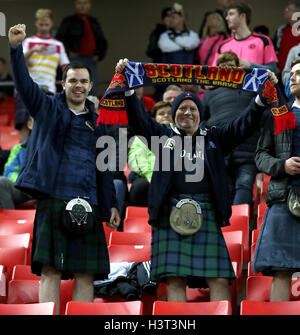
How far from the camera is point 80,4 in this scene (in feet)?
31.8

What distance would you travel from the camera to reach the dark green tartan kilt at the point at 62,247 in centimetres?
445

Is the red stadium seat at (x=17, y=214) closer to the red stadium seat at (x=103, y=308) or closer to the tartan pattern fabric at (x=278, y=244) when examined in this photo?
the red stadium seat at (x=103, y=308)

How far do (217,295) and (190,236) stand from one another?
379mm

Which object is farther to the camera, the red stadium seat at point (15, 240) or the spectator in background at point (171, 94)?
the spectator in background at point (171, 94)

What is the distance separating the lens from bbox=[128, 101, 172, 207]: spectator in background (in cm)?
644

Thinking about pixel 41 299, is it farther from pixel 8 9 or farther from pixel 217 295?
pixel 8 9

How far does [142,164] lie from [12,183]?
1197 millimetres

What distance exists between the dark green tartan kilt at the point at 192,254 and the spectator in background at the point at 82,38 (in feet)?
15.9

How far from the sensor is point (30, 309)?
4.24m

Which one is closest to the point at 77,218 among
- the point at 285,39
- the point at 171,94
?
the point at 171,94

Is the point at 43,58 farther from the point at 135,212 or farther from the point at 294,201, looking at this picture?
the point at 294,201

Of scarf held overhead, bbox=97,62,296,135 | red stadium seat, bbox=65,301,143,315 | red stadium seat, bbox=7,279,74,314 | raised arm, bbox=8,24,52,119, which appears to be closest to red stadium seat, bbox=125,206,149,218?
red stadium seat, bbox=7,279,74,314

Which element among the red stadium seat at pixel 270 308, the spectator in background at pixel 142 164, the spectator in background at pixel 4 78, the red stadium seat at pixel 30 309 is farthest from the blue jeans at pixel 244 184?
the spectator in background at pixel 4 78
